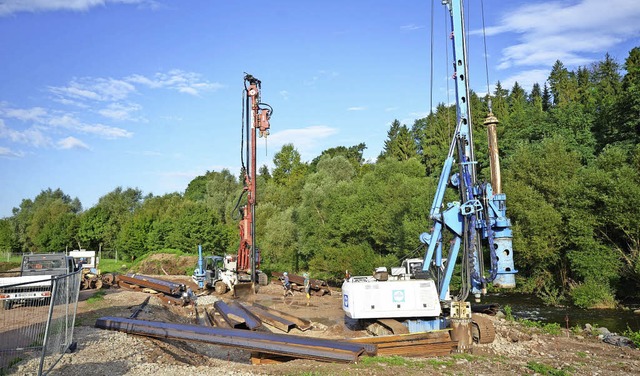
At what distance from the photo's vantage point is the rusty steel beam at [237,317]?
54.4 feet

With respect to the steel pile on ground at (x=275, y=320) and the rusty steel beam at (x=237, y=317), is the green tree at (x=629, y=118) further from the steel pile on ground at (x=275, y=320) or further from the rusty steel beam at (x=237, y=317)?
the rusty steel beam at (x=237, y=317)

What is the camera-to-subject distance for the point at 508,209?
1401 inches

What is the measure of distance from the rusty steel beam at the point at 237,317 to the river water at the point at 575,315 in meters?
13.2

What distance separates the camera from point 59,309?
9906 millimetres

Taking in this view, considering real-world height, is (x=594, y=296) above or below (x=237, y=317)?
below

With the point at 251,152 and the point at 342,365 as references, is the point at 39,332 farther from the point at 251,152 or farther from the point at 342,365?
the point at 251,152

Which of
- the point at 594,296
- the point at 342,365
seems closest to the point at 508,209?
the point at 594,296

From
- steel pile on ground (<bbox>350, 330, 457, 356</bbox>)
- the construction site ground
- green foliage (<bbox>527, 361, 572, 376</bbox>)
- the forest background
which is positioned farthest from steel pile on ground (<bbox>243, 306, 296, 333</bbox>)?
the forest background

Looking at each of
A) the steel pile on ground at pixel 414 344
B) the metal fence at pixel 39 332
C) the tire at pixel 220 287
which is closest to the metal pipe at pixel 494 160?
the steel pile on ground at pixel 414 344

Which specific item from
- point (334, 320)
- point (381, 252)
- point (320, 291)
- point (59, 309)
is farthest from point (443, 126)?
point (59, 309)

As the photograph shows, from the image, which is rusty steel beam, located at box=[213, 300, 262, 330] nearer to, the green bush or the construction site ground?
the construction site ground

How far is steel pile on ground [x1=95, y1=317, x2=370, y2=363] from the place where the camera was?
11.9 meters

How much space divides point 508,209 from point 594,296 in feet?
29.7

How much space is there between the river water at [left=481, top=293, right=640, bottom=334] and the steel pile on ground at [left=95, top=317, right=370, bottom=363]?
12917 mm
